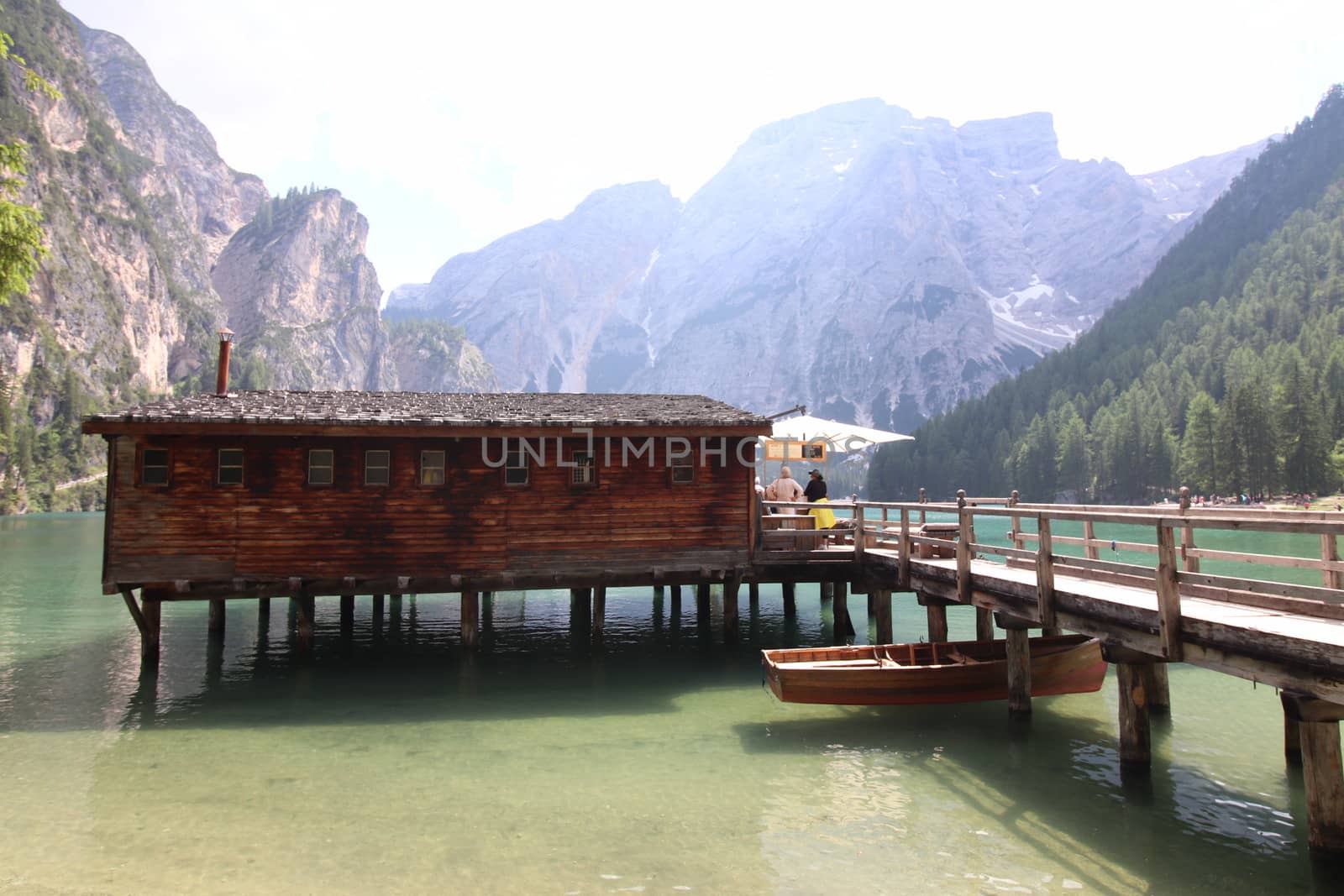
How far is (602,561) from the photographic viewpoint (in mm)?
21281

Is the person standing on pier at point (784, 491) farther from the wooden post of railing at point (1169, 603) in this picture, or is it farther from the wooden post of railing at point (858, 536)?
the wooden post of railing at point (1169, 603)

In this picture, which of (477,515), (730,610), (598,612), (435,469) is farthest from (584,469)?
(730,610)

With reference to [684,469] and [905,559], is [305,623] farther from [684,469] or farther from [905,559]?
[905,559]

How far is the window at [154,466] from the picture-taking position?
19188mm

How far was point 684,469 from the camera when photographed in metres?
21.9

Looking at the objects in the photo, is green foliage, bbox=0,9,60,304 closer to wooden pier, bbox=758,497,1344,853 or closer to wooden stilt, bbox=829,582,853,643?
wooden pier, bbox=758,497,1344,853

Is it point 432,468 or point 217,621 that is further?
point 217,621

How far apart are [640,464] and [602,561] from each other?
104 inches

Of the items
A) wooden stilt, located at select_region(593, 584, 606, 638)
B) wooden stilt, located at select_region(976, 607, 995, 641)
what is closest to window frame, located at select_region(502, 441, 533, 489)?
wooden stilt, located at select_region(593, 584, 606, 638)

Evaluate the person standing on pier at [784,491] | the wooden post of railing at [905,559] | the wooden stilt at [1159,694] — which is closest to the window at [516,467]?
the person standing on pier at [784,491]

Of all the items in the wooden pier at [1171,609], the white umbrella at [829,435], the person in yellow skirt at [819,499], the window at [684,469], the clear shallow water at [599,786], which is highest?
the white umbrella at [829,435]

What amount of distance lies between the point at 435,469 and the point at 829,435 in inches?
539

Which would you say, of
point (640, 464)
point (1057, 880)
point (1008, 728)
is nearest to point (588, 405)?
point (640, 464)

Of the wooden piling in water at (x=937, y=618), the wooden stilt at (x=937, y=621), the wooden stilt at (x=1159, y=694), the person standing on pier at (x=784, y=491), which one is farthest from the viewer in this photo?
the person standing on pier at (x=784, y=491)
